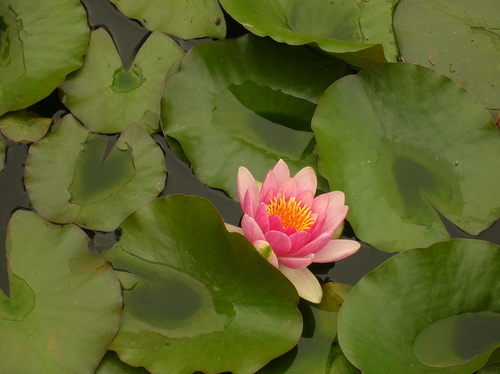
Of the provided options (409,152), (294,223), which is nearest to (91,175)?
(294,223)

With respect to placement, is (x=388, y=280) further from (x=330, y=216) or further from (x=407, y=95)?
(x=407, y=95)

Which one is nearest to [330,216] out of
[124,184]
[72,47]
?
[124,184]

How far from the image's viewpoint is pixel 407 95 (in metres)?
1.95

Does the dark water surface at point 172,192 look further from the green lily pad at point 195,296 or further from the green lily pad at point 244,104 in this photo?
the green lily pad at point 195,296

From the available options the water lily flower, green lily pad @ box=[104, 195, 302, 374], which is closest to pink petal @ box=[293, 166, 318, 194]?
the water lily flower

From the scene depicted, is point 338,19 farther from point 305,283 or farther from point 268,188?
point 305,283

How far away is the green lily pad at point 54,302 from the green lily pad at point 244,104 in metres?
0.51

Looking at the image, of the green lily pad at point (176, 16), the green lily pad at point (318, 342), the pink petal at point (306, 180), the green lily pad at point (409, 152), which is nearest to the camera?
the green lily pad at point (318, 342)

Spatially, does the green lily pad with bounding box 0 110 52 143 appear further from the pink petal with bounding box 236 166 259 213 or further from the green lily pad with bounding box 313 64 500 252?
the green lily pad with bounding box 313 64 500 252

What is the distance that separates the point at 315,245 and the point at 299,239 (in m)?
0.06

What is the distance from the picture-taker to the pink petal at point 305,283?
5.39 ft

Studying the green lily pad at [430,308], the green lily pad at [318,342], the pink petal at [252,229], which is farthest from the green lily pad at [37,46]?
the green lily pad at [430,308]

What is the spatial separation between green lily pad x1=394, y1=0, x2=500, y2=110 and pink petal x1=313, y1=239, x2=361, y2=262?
36.0 inches

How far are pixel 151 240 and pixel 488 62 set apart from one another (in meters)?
1.56
